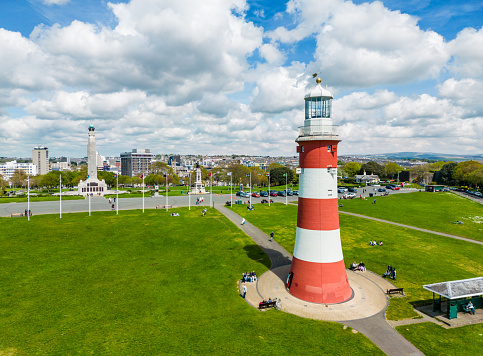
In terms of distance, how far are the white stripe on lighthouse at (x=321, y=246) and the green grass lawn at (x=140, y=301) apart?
3.80 meters

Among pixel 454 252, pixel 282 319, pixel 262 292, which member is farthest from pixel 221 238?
pixel 454 252

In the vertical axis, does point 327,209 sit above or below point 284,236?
above

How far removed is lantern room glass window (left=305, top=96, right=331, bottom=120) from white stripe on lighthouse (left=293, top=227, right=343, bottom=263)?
7.67 m

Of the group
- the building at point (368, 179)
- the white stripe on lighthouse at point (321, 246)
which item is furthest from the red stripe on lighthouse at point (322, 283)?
the building at point (368, 179)

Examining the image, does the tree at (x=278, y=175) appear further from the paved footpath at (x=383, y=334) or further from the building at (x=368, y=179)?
the paved footpath at (x=383, y=334)

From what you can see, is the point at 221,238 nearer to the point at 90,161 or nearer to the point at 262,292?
the point at 262,292

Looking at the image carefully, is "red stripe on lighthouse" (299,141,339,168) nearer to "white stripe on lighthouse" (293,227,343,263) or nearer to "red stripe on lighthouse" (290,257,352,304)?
"white stripe on lighthouse" (293,227,343,263)

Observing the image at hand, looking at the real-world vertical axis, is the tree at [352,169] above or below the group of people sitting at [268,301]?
above

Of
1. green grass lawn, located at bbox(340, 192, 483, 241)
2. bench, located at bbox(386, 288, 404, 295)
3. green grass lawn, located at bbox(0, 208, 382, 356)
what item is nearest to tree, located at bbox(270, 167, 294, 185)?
green grass lawn, located at bbox(340, 192, 483, 241)

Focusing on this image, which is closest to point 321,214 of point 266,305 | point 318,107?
point 266,305

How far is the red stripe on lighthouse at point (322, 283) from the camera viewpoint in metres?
17.3

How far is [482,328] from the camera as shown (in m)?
15.0

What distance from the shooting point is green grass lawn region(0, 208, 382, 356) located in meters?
13.4

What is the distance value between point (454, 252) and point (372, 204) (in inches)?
1104
